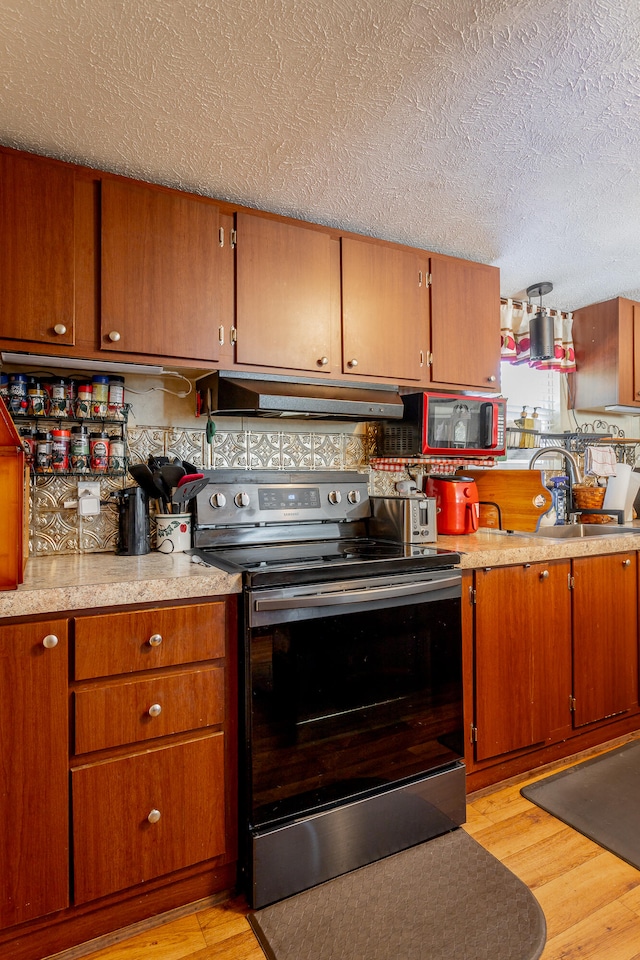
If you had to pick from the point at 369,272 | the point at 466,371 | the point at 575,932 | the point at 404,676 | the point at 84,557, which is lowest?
the point at 575,932

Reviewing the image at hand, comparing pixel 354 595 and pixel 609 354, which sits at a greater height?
pixel 609 354

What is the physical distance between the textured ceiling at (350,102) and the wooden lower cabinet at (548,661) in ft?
4.80

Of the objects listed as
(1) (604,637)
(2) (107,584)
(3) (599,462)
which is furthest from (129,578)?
(3) (599,462)

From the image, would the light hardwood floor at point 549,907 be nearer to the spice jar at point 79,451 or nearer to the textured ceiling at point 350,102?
the spice jar at point 79,451

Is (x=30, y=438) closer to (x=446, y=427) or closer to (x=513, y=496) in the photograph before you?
(x=446, y=427)

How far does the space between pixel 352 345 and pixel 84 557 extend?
4.36 ft

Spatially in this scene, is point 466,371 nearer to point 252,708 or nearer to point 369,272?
point 369,272

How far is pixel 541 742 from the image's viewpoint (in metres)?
2.23

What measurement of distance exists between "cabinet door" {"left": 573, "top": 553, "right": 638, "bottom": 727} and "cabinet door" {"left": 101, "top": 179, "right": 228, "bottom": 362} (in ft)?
6.04

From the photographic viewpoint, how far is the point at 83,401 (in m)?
2.01

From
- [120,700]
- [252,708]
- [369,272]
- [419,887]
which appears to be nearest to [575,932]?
[419,887]

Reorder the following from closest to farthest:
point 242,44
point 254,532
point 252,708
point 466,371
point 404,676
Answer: point 242,44 → point 252,708 → point 404,676 → point 254,532 → point 466,371

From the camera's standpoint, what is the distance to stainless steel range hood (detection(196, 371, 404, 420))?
1.97 meters

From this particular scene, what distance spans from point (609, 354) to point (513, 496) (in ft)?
4.14
